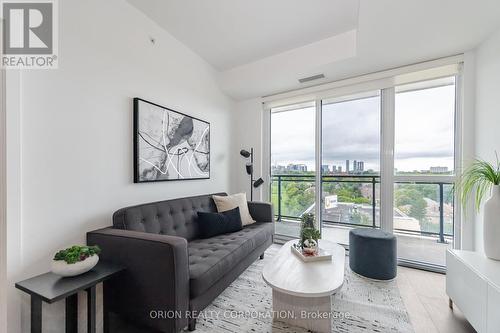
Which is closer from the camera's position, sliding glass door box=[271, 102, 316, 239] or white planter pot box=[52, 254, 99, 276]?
white planter pot box=[52, 254, 99, 276]

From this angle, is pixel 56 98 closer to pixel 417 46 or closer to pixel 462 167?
pixel 417 46

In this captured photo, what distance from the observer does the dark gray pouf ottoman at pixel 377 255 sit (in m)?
2.22

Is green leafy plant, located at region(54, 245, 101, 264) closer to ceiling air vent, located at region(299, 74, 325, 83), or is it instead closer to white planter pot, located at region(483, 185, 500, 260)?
white planter pot, located at region(483, 185, 500, 260)

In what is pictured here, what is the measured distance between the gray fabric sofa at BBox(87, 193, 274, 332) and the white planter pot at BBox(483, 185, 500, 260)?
193 centimetres

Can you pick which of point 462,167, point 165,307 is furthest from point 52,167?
point 462,167

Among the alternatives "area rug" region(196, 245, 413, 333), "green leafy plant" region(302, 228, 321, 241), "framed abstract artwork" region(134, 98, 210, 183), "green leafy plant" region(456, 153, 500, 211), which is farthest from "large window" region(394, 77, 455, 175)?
"framed abstract artwork" region(134, 98, 210, 183)

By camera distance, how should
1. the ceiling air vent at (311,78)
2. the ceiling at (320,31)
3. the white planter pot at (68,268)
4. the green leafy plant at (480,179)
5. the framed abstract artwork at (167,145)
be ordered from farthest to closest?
1. the ceiling air vent at (311,78)
2. the framed abstract artwork at (167,145)
3. the ceiling at (320,31)
4. the green leafy plant at (480,179)
5. the white planter pot at (68,268)

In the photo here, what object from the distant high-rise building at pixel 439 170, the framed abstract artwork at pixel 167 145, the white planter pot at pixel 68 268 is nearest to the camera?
the white planter pot at pixel 68 268

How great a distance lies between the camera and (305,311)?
1.57 m

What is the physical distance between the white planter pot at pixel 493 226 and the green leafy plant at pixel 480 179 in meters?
0.10

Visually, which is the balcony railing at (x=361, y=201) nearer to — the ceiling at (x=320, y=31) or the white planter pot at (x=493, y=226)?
the white planter pot at (x=493, y=226)

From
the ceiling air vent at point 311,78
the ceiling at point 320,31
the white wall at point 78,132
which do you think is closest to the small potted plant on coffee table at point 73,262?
the white wall at point 78,132

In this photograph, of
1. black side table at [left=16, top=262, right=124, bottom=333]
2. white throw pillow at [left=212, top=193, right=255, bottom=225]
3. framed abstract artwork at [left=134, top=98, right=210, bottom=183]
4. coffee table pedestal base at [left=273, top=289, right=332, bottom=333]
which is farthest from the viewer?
white throw pillow at [left=212, top=193, right=255, bottom=225]

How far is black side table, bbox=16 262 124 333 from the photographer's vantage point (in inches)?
45.6
